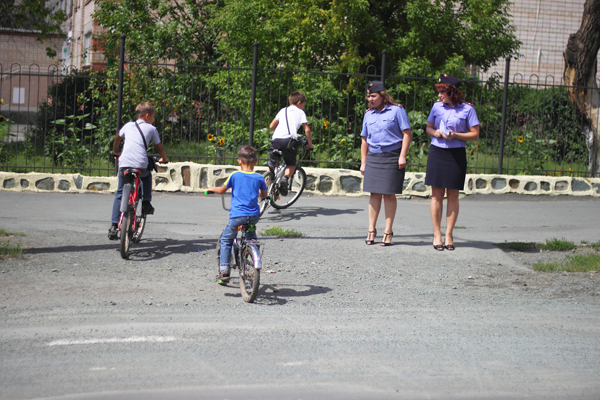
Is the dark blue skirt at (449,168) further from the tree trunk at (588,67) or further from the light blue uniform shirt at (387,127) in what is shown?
the tree trunk at (588,67)

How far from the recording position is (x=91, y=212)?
370 inches

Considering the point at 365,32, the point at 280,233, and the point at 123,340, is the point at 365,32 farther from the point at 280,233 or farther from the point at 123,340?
the point at 123,340

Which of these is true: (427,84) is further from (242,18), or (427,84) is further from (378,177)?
(378,177)

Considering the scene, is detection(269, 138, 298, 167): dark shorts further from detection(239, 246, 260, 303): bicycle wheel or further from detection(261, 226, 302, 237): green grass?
detection(239, 246, 260, 303): bicycle wheel

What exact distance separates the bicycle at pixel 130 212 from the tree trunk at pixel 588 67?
10333 millimetres

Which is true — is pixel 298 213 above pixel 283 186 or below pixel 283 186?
below

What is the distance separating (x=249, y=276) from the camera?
5086mm

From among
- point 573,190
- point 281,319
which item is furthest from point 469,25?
point 281,319

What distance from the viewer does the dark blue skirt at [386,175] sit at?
7.30 metres

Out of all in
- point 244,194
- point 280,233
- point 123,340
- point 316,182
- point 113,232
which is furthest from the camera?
point 316,182

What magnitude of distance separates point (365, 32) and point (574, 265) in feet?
30.9

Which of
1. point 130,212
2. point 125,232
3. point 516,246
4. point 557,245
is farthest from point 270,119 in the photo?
point 125,232

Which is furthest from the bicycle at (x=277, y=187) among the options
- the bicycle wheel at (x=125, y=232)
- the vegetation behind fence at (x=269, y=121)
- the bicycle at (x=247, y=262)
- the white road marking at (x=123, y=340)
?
the white road marking at (x=123, y=340)

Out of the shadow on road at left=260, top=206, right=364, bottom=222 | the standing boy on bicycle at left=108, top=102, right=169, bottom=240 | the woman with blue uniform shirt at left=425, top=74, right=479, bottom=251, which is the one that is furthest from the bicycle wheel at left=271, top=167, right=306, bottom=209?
the woman with blue uniform shirt at left=425, top=74, right=479, bottom=251
